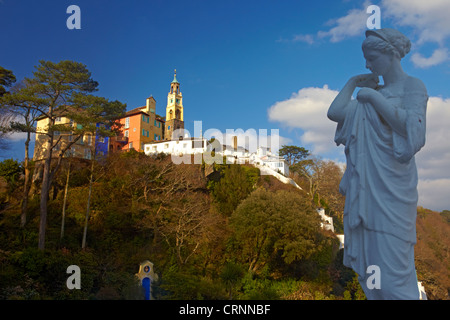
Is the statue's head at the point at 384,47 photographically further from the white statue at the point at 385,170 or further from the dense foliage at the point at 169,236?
the dense foliage at the point at 169,236

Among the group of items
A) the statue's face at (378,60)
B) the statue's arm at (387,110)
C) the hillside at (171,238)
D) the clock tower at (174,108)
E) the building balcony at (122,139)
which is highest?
the clock tower at (174,108)

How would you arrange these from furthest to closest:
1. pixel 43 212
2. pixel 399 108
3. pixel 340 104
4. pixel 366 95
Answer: pixel 43 212 → pixel 340 104 → pixel 366 95 → pixel 399 108

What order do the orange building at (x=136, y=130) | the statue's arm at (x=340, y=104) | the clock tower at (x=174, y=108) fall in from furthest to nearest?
the clock tower at (x=174, y=108), the orange building at (x=136, y=130), the statue's arm at (x=340, y=104)

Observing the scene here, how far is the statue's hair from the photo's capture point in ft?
13.5

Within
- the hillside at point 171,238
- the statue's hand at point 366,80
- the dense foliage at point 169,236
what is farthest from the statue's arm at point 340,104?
the hillside at point 171,238

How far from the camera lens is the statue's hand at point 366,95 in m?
3.96

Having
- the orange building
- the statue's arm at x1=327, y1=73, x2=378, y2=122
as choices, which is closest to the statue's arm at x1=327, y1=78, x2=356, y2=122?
the statue's arm at x1=327, y1=73, x2=378, y2=122

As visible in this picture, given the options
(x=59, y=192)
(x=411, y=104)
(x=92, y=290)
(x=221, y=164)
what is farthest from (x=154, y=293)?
(x=221, y=164)

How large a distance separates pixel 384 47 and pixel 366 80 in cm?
52

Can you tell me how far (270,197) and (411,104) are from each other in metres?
16.4

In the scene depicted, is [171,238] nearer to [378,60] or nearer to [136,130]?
[378,60]

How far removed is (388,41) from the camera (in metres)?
4.13

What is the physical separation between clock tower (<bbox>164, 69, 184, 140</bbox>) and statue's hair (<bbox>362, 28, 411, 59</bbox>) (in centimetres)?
4634

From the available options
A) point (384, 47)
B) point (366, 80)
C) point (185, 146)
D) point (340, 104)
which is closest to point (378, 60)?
point (384, 47)
